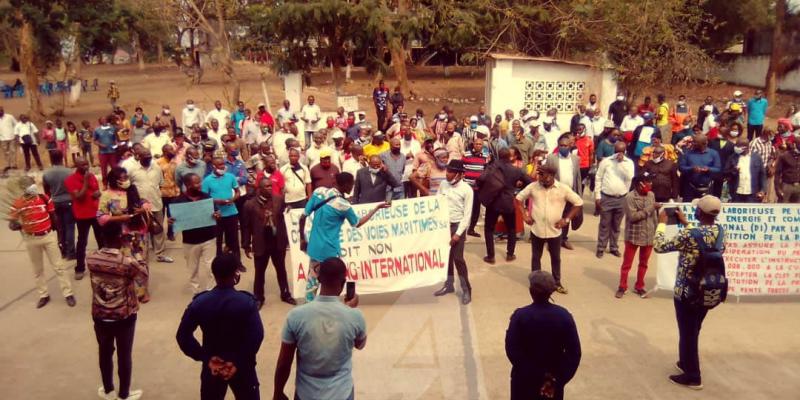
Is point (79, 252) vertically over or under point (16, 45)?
under

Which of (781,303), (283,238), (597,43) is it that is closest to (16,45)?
(597,43)

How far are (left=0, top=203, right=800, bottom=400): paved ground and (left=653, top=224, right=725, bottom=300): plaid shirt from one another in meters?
0.95

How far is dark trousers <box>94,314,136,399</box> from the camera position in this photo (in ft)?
17.9

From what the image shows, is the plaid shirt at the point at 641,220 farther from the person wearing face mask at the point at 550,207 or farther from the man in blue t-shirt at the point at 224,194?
the man in blue t-shirt at the point at 224,194

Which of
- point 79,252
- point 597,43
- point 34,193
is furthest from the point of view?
point 597,43

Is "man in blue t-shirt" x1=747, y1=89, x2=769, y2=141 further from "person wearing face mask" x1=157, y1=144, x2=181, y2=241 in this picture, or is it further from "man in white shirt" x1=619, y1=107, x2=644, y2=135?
"person wearing face mask" x1=157, y1=144, x2=181, y2=241

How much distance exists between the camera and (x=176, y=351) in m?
6.78

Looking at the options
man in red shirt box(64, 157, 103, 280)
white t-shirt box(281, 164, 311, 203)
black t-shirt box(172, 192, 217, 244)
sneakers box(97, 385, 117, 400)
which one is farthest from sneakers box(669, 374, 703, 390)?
man in red shirt box(64, 157, 103, 280)

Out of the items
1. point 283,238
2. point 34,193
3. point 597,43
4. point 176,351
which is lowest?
point 176,351

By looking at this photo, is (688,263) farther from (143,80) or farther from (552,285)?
(143,80)

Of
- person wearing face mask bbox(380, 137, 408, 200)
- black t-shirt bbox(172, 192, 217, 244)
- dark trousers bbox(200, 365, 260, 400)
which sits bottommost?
dark trousers bbox(200, 365, 260, 400)

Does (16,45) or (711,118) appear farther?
(16,45)

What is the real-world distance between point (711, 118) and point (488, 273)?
10.4 meters

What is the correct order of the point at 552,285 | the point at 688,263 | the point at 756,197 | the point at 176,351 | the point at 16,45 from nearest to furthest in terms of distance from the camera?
the point at 552,285 → the point at 688,263 → the point at 176,351 → the point at 756,197 → the point at 16,45
